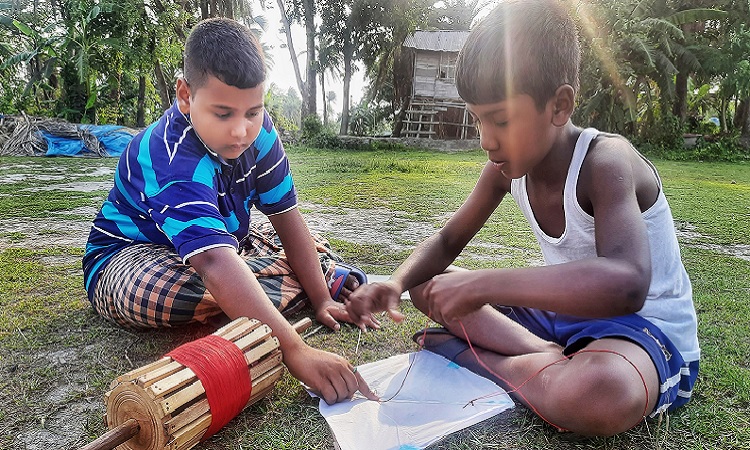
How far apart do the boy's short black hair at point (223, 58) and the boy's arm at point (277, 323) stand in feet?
1.94

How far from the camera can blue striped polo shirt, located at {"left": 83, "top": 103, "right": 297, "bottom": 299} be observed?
171cm

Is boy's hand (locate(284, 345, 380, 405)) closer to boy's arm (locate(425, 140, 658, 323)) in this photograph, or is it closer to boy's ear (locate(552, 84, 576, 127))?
boy's arm (locate(425, 140, 658, 323))

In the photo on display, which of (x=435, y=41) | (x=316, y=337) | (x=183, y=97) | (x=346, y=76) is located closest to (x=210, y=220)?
(x=183, y=97)

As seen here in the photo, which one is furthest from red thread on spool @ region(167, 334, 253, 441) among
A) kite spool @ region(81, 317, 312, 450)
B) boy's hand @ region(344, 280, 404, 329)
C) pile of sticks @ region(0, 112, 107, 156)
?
pile of sticks @ region(0, 112, 107, 156)

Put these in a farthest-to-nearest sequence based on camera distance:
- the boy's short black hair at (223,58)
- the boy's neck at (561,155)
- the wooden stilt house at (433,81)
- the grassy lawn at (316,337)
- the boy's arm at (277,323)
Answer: the wooden stilt house at (433,81) → the boy's short black hair at (223,58) → the boy's neck at (561,155) → the boy's arm at (277,323) → the grassy lawn at (316,337)

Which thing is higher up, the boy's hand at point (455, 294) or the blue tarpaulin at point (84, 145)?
the boy's hand at point (455, 294)

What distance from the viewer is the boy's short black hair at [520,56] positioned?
1509mm

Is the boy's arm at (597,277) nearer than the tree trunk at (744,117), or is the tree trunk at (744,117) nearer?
the boy's arm at (597,277)

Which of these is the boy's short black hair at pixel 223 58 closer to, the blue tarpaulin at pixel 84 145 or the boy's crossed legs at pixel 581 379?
the boy's crossed legs at pixel 581 379

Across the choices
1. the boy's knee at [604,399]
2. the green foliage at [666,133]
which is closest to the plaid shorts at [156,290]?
the boy's knee at [604,399]

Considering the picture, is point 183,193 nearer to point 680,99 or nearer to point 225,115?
point 225,115

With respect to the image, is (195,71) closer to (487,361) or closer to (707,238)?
(487,361)

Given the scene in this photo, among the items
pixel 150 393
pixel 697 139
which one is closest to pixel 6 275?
pixel 150 393

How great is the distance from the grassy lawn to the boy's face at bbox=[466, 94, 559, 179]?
737 millimetres
